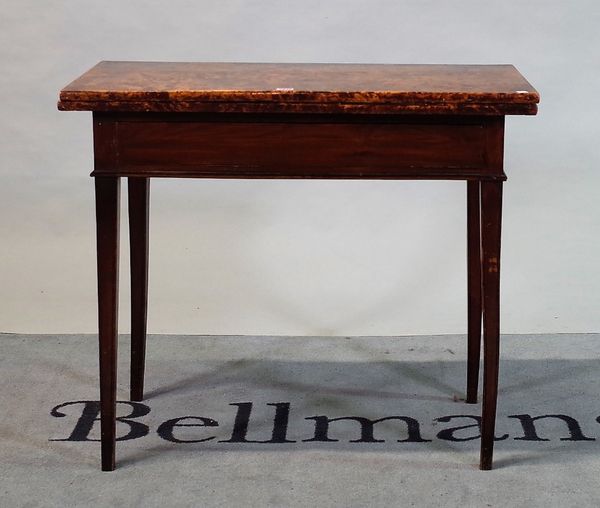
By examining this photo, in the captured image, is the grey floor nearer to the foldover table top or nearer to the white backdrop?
the white backdrop

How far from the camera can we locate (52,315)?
3984 mm

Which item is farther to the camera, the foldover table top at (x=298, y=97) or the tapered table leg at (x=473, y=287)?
the tapered table leg at (x=473, y=287)

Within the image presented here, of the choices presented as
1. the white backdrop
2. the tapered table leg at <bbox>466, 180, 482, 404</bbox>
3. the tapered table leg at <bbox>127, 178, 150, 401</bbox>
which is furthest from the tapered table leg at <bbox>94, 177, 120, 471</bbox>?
the white backdrop

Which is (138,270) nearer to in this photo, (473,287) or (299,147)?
(299,147)

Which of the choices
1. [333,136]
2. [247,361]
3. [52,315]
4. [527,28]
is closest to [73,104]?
[333,136]

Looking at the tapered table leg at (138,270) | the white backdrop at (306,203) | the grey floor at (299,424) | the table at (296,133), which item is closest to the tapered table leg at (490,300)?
the table at (296,133)

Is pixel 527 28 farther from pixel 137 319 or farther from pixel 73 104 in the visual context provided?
pixel 73 104

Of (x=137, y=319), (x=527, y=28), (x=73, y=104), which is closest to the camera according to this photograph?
(x=73, y=104)

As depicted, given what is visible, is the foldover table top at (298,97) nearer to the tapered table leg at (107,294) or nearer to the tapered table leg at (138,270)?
the tapered table leg at (107,294)

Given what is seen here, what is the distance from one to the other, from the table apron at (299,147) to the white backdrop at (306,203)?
4.26ft

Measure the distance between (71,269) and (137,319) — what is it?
2.84ft

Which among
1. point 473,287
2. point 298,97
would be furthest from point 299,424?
point 298,97

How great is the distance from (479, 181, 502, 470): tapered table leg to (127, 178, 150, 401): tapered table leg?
91 cm

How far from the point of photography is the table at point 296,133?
2613 millimetres
